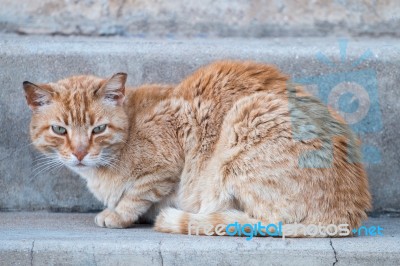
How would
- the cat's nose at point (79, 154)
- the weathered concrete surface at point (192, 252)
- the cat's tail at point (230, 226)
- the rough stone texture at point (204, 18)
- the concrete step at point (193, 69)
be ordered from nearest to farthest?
the weathered concrete surface at point (192, 252) → the cat's tail at point (230, 226) → the cat's nose at point (79, 154) → the concrete step at point (193, 69) → the rough stone texture at point (204, 18)

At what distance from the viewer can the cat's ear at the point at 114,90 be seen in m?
4.39

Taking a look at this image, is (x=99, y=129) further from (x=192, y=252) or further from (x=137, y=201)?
(x=192, y=252)

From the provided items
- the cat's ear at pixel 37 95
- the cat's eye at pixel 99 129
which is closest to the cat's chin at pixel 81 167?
the cat's eye at pixel 99 129

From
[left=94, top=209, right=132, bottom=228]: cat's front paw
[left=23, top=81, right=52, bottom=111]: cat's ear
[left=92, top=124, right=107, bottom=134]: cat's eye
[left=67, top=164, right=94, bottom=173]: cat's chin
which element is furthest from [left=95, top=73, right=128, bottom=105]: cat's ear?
[left=94, top=209, right=132, bottom=228]: cat's front paw

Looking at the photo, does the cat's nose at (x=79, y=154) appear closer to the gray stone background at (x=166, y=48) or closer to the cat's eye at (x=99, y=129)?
the cat's eye at (x=99, y=129)

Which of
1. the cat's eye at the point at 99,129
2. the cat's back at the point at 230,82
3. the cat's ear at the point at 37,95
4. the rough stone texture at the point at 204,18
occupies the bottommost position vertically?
the cat's eye at the point at 99,129

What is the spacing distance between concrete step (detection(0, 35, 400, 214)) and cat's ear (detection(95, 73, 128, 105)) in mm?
568

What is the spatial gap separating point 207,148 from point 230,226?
21.2 inches

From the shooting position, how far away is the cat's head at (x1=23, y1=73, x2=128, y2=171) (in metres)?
4.34

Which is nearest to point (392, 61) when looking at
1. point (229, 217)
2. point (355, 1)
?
point (355, 1)

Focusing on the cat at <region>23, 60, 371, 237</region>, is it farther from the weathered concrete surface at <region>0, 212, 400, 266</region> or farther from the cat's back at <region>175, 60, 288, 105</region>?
the weathered concrete surface at <region>0, 212, 400, 266</region>

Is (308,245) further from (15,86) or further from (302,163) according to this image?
(15,86)

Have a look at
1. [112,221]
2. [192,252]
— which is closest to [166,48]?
[112,221]

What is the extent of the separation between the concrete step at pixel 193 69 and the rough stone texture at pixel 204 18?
29 cm
